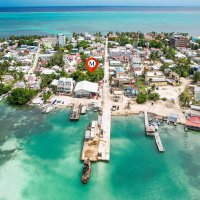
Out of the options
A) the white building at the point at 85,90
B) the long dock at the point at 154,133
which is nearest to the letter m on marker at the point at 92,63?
the white building at the point at 85,90

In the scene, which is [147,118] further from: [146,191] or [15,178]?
[15,178]

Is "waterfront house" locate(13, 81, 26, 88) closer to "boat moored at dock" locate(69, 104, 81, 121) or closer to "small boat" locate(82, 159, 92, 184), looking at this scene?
"boat moored at dock" locate(69, 104, 81, 121)

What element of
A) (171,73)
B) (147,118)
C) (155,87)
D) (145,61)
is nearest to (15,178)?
(147,118)

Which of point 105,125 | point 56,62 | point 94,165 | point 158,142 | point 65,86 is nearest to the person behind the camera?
point 94,165

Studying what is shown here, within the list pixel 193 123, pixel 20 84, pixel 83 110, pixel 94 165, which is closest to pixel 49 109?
pixel 83 110

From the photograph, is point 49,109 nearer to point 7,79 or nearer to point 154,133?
point 7,79

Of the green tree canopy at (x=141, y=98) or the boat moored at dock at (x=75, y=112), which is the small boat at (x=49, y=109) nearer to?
the boat moored at dock at (x=75, y=112)

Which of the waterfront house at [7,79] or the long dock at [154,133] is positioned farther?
the waterfront house at [7,79]
